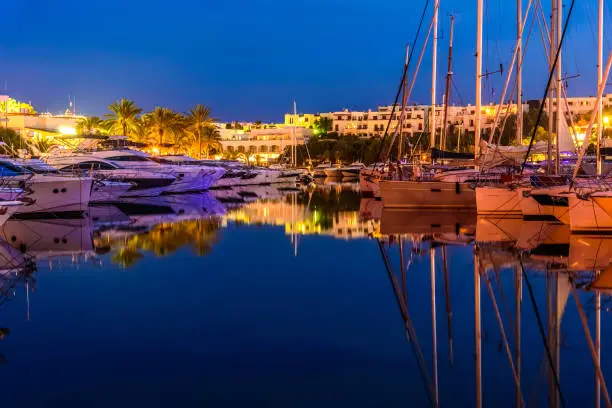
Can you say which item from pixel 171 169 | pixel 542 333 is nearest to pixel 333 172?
pixel 171 169

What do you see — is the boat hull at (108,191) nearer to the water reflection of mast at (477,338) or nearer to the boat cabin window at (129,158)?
the boat cabin window at (129,158)

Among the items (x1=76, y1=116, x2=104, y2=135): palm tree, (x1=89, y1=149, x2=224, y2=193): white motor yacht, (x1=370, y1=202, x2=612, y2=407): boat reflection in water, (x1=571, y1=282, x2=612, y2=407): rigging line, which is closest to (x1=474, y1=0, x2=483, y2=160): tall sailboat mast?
(x1=370, y1=202, x2=612, y2=407): boat reflection in water

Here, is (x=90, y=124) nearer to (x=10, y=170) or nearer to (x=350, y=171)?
(x=350, y=171)

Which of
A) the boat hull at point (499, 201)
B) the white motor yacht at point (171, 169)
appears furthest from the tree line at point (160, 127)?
the boat hull at point (499, 201)

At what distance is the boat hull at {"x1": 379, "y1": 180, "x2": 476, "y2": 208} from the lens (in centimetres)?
3309

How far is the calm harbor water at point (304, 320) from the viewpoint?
824cm

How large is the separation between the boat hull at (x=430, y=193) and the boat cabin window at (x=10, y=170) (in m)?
15.4

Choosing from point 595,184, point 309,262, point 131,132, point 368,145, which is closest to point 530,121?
point 368,145

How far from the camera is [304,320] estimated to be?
11.6 meters

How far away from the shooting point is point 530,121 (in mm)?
99312

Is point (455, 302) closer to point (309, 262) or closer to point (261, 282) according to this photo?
point (261, 282)

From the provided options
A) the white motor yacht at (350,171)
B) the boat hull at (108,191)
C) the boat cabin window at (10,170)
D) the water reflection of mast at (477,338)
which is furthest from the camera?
the white motor yacht at (350,171)

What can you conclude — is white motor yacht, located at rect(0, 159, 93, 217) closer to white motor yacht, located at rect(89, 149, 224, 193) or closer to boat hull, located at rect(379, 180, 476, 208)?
white motor yacht, located at rect(89, 149, 224, 193)

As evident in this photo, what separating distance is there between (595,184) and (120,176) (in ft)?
91.9
